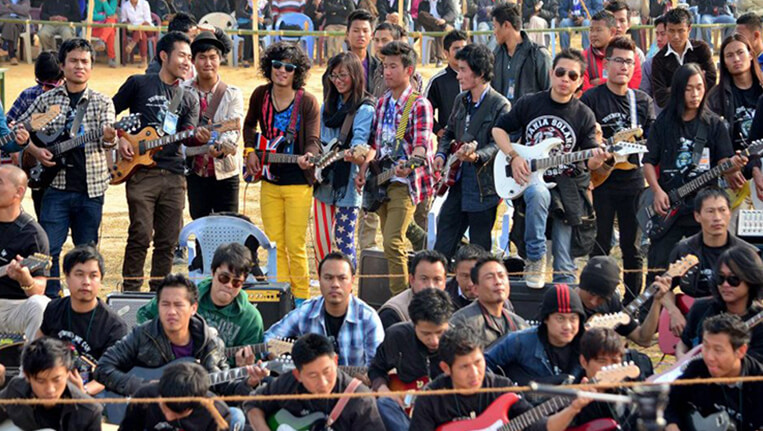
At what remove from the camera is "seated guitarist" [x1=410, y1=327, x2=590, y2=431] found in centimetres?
689

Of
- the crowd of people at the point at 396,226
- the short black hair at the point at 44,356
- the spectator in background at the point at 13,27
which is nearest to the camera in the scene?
the short black hair at the point at 44,356

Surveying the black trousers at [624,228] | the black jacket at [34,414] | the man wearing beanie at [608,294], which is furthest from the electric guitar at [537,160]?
the black jacket at [34,414]

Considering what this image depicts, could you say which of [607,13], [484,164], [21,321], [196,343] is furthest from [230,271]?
[607,13]

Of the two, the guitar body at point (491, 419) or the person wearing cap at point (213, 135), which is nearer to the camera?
the guitar body at point (491, 419)

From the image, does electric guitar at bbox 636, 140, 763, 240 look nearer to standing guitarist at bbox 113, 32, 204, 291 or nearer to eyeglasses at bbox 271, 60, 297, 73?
eyeglasses at bbox 271, 60, 297, 73

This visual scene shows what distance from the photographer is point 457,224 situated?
10.1 meters

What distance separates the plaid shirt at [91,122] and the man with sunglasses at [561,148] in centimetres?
293

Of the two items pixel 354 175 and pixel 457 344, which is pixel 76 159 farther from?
pixel 457 344

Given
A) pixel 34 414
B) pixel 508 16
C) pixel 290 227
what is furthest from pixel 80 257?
pixel 508 16

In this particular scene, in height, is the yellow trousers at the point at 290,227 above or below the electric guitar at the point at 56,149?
below

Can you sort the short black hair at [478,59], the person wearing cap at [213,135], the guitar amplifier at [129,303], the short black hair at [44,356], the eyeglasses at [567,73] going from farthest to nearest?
the person wearing cap at [213,135] < the short black hair at [478,59] < the eyeglasses at [567,73] < the guitar amplifier at [129,303] < the short black hair at [44,356]

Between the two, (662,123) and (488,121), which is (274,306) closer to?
(488,121)

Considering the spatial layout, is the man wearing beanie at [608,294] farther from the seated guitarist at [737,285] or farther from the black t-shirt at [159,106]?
the black t-shirt at [159,106]

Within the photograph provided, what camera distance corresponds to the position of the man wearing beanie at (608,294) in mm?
8109
